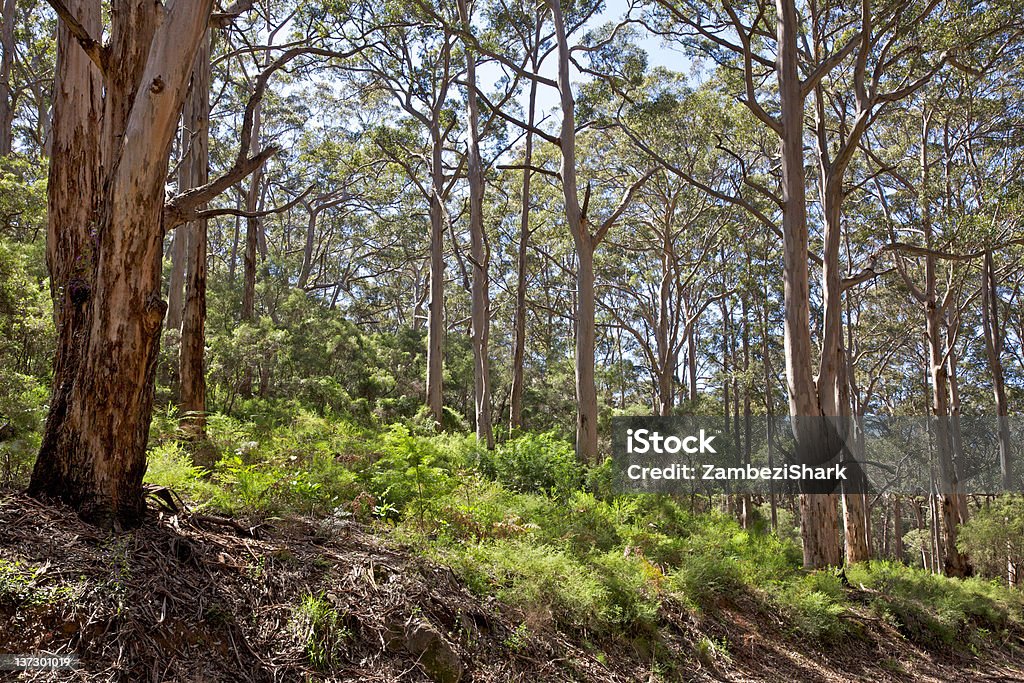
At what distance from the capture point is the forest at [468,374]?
3953 millimetres

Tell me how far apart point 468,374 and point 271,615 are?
18.4 metres

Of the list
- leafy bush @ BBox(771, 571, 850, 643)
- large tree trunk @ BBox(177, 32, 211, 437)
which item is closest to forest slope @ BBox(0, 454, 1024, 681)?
leafy bush @ BBox(771, 571, 850, 643)

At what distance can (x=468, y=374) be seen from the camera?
22203 millimetres

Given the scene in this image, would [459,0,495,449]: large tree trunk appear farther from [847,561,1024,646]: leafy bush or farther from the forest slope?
the forest slope

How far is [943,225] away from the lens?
529 inches

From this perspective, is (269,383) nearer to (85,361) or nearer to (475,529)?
(475,529)

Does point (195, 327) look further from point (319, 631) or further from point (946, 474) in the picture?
point (946, 474)

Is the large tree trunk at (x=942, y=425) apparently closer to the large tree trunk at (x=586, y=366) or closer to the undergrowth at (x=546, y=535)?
the undergrowth at (x=546, y=535)

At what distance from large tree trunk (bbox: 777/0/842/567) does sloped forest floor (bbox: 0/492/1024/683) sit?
391 cm

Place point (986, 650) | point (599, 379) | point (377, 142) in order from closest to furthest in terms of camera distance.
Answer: point (986, 650) < point (377, 142) < point (599, 379)

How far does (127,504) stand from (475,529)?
121 inches

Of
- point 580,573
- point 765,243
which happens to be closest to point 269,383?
point 580,573

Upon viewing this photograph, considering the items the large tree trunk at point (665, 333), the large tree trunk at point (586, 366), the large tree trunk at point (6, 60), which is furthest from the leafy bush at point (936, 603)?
the large tree trunk at point (6, 60)

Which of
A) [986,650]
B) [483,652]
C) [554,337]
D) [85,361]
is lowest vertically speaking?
[986,650]
